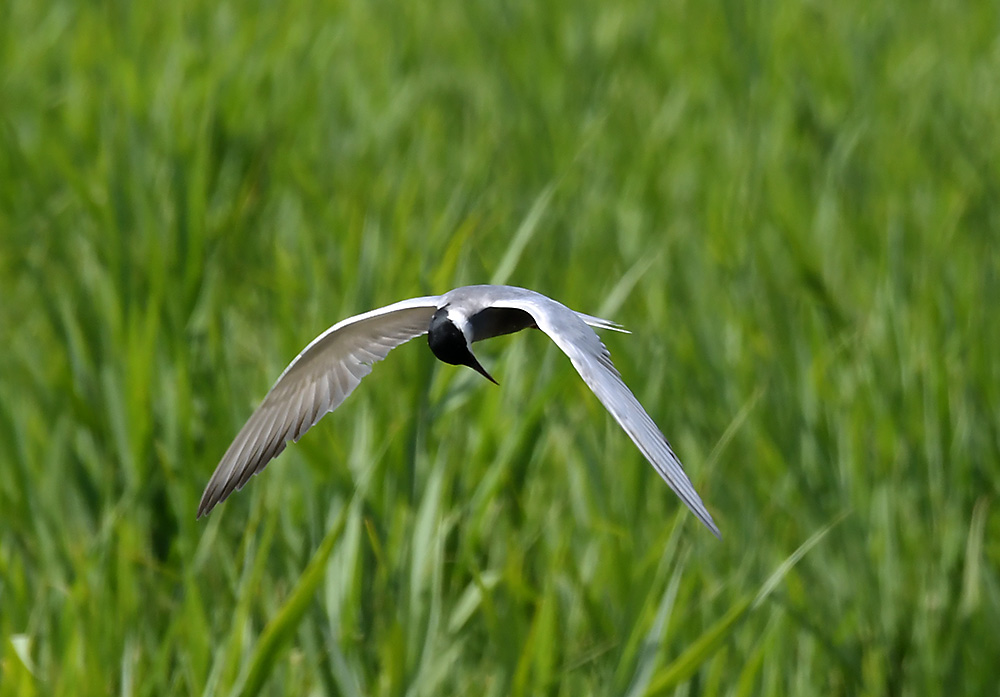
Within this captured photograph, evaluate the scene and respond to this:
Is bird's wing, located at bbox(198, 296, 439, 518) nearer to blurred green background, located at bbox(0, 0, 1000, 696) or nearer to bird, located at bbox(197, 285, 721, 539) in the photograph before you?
bird, located at bbox(197, 285, 721, 539)

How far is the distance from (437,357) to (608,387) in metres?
0.16

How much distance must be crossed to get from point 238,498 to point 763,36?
1.98 metres

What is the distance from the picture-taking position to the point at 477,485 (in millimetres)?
1507

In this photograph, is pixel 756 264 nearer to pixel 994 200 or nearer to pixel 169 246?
pixel 994 200

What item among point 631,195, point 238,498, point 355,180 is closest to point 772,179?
point 631,195

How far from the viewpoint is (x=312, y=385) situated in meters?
0.89

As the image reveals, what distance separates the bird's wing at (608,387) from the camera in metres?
0.58

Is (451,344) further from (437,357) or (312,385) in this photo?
(312,385)

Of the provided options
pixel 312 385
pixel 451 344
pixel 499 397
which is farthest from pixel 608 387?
pixel 499 397

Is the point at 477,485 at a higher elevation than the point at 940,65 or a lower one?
higher

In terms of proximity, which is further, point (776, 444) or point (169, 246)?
point (169, 246)

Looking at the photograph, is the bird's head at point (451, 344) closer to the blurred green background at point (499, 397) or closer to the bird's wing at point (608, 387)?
the bird's wing at point (608, 387)

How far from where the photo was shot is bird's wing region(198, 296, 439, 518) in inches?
31.8

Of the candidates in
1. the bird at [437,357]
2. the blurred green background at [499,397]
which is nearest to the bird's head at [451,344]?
the bird at [437,357]
